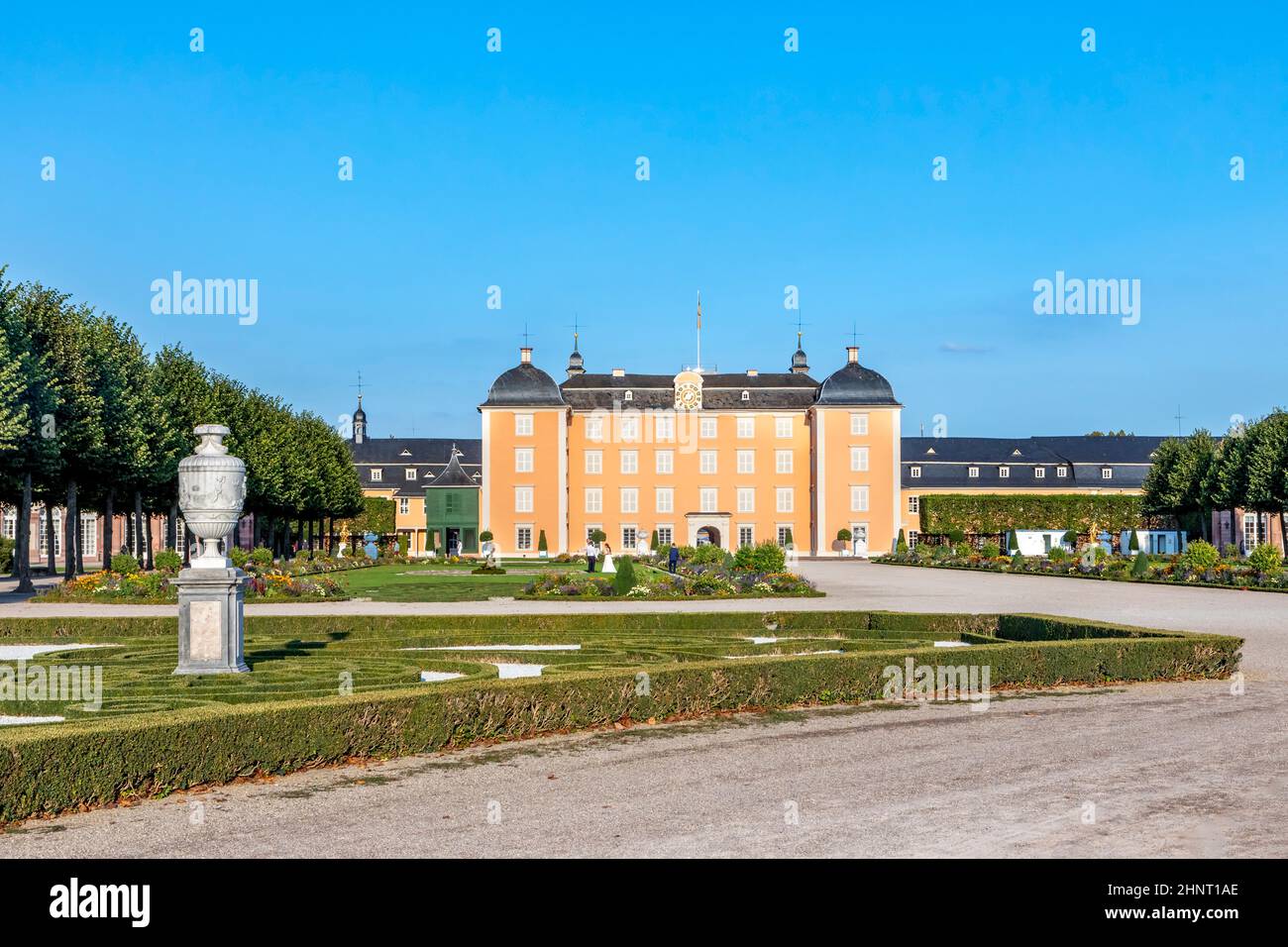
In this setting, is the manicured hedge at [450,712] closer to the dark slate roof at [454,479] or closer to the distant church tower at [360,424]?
the dark slate roof at [454,479]

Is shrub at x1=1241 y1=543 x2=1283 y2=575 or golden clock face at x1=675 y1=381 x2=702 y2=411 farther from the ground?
golden clock face at x1=675 y1=381 x2=702 y2=411

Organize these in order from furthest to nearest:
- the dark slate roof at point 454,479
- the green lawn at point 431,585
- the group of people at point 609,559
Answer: the dark slate roof at point 454,479 → the group of people at point 609,559 → the green lawn at point 431,585

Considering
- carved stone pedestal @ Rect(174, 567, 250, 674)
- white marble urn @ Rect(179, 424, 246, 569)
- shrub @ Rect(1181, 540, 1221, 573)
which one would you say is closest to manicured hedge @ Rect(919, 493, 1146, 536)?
A: shrub @ Rect(1181, 540, 1221, 573)

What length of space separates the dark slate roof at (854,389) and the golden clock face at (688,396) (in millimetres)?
7015

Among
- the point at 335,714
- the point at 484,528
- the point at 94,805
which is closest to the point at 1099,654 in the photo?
the point at 335,714

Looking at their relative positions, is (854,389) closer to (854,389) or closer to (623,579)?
(854,389)

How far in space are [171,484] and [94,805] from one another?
36637 mm

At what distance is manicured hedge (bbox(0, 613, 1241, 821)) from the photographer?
303 inches

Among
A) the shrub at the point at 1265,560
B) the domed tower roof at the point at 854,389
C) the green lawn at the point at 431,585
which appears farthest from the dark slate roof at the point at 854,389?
the shrub at the point at 1265,560

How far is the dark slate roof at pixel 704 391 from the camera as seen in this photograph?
71.1m

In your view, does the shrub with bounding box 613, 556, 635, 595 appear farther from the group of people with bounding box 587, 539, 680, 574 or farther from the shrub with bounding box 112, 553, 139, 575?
the shrub with bounding box 112, 553, 139, 575

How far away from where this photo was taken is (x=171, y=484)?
42031 millimetres

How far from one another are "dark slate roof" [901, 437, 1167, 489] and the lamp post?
7393 cm
